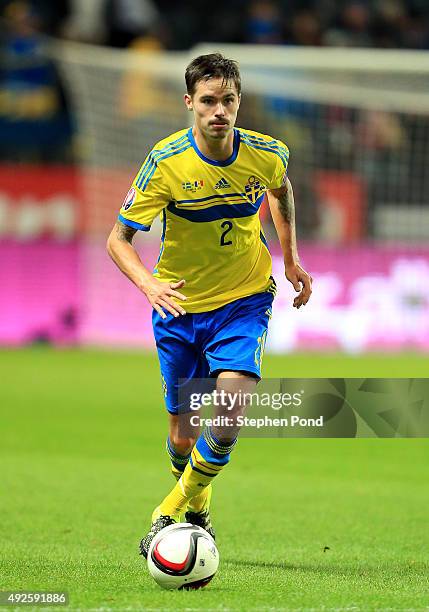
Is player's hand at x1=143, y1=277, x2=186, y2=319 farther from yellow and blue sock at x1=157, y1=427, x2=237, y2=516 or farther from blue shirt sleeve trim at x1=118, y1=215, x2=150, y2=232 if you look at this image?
yellow and blue sock at x1=157, y1=427, x2=237, y2=516

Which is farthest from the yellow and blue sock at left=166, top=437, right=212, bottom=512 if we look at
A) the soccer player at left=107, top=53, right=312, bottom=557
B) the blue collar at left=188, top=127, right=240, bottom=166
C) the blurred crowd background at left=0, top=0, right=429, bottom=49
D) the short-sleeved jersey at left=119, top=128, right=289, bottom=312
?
the blurred crowd background at left=0, top=0, right=429, bottom=49

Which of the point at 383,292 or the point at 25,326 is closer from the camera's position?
the point at 383,292

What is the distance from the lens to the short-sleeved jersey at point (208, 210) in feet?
20.6

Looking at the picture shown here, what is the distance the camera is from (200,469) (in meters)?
6.33

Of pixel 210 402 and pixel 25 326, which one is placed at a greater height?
pixel 210 402

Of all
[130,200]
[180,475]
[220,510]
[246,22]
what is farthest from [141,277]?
[246,22]

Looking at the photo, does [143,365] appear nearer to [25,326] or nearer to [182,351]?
[25,326]

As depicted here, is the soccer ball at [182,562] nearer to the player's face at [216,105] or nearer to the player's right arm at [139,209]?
the player's right arm at [139,209]

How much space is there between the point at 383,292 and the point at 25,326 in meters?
5.25

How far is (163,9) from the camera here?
25.8m

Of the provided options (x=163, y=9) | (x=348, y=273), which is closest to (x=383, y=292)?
(x=348, y=273)

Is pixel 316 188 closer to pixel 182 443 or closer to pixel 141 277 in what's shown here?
pixel 182 443

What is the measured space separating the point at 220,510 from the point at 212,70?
313 cm

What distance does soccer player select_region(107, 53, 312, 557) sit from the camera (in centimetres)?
618
